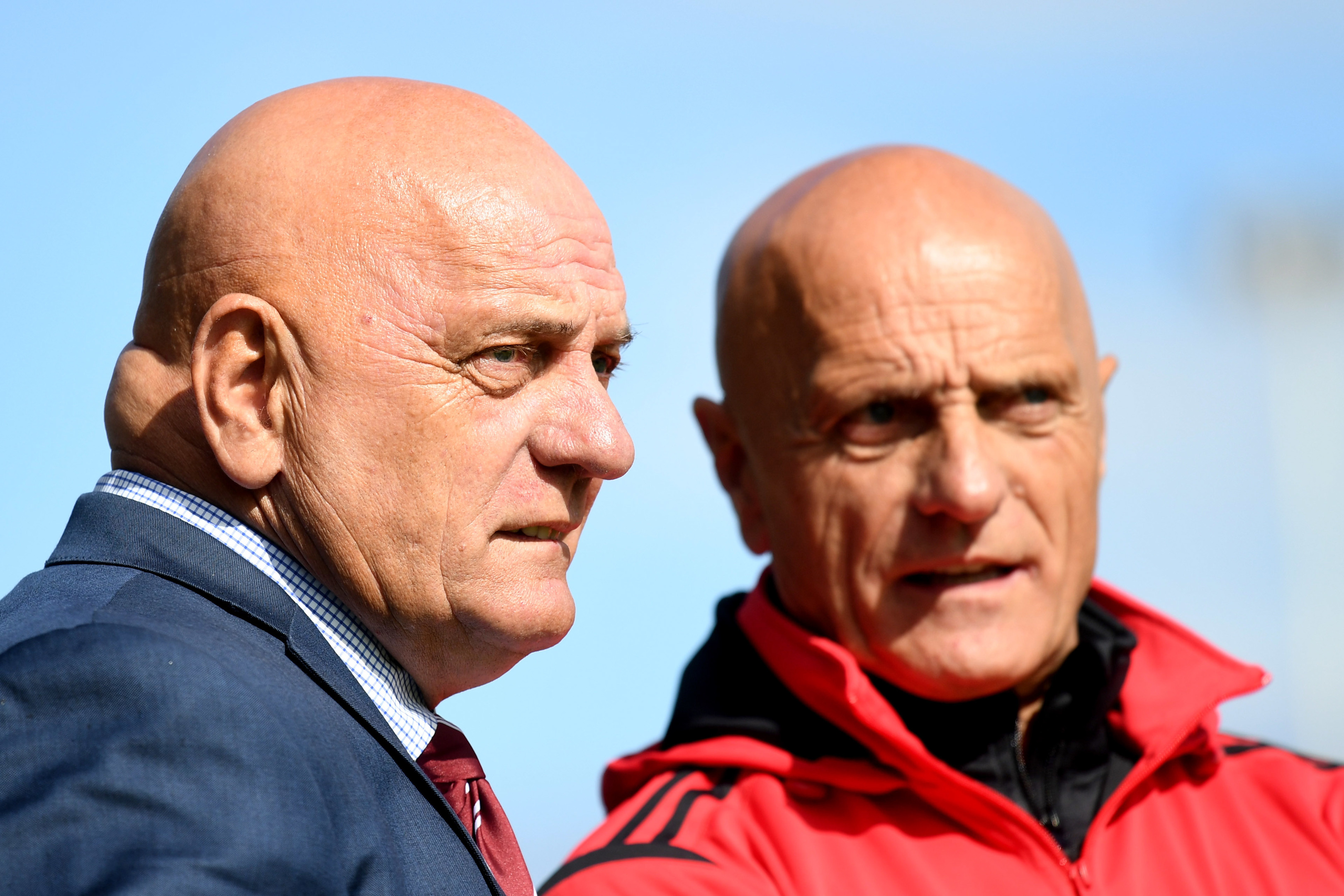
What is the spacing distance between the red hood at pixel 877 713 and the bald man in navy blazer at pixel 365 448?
3.25ft

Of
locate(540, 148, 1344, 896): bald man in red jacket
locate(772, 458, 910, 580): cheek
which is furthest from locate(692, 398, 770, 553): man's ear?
locate(772, 458, 910, 580): cheek

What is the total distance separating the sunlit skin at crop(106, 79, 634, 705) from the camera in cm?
201

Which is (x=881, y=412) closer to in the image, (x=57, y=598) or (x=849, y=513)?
(x=849, y=513)

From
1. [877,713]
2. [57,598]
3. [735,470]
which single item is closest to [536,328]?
[57,598]

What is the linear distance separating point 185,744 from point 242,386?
2.13 feet

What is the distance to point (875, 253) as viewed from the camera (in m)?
3.23

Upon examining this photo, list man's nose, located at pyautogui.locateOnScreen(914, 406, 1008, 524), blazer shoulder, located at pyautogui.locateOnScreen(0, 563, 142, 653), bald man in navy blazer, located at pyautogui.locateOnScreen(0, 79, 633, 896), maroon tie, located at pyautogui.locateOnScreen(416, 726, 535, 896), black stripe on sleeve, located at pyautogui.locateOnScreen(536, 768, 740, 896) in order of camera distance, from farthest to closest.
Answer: man's nose, located at pyautogui.locateOnScreen(914, 406, 1008, 524), black stripe on sleeve, located at pyautogui.locateOnScreen(536, 768, 740, 896), maroon tie, located at pyautogui.locateOnScreen(416, 726, 535, 896), bald man in navy blazer, located at pyautogui.locateOnScreen(0, 79, 633, 896), blazer shoulder, located at pyautogui.locateOnScreen(0, 563, 142, 653)

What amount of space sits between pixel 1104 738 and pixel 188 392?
223 cm

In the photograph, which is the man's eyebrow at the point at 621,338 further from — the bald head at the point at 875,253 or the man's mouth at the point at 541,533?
the bald head at the point at 875,253

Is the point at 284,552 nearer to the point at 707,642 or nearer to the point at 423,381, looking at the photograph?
the point at 423,381

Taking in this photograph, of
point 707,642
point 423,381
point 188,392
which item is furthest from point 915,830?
point 188,392

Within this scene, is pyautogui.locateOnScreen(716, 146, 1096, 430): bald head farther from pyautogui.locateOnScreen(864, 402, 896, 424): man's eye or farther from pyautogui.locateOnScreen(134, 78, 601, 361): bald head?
pyautogui.locateOnScreen(134, 78, 601, 361): bald head

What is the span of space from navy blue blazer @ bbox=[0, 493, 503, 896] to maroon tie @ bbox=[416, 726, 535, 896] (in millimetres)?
270

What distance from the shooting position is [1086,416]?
3.30 metres
